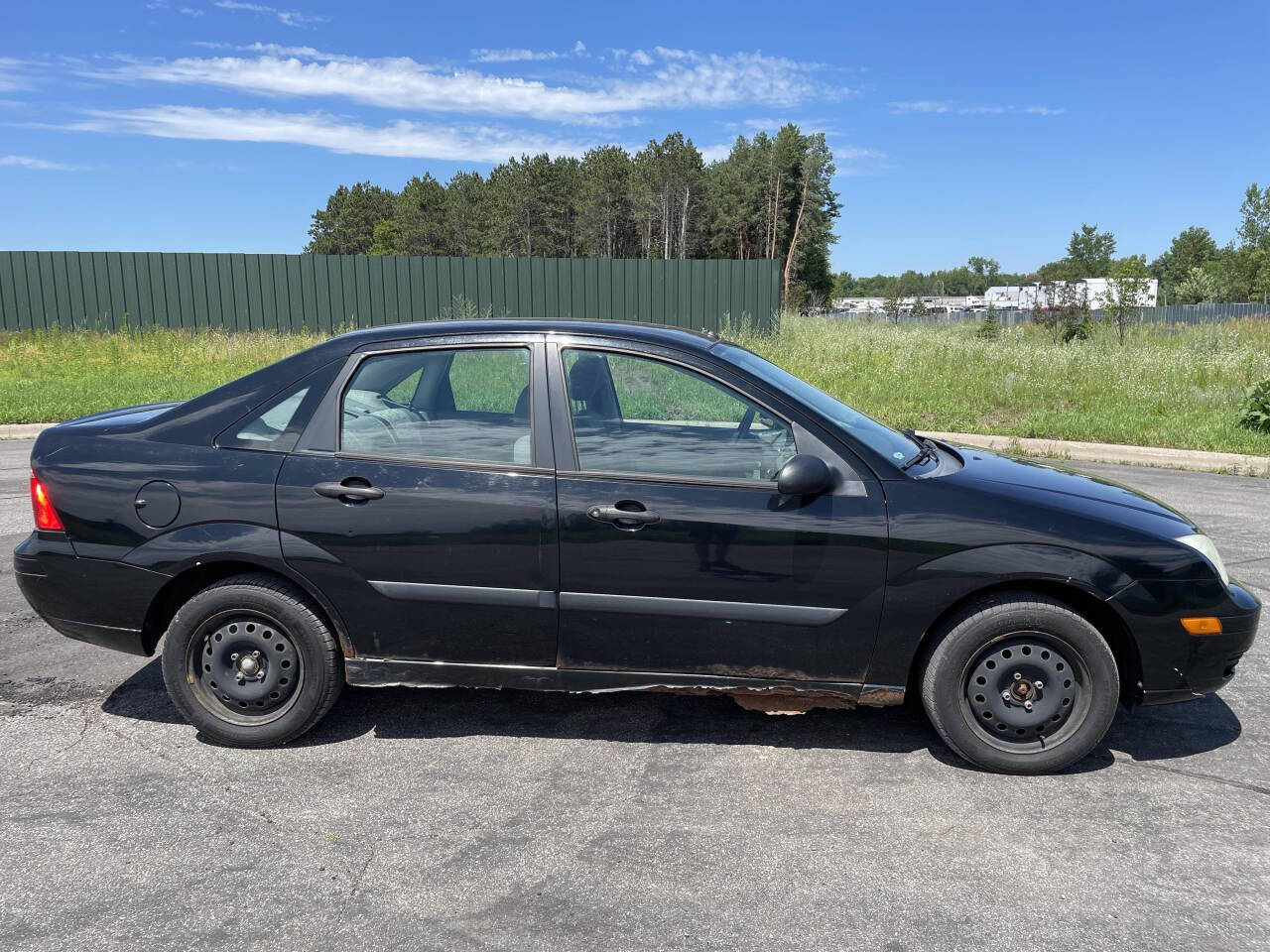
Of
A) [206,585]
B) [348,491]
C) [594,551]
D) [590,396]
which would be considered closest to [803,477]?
[594,551]

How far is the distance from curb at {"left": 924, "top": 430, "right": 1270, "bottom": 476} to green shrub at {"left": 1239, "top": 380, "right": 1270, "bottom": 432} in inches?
51.3

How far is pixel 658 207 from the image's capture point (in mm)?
76500

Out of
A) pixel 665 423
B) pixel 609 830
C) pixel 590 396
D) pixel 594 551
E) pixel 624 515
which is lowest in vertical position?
pixel 609 830

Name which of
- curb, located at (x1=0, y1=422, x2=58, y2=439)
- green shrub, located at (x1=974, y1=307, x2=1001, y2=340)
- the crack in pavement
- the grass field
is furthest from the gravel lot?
green shrub, located at (x1=974, y1=307, x2=1001, y2=340)

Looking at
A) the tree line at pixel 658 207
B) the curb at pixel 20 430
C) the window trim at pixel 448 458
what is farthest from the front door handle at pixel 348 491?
the tree line at pixel 658 207

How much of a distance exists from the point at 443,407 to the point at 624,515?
100 centimetres

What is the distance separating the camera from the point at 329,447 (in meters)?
3.81

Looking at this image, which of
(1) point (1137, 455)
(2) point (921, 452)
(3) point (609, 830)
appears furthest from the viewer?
(1) point (1137, 455)

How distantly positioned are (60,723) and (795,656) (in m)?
3.19

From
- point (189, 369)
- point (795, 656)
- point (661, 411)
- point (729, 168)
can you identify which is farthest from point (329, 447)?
point (729, 168)

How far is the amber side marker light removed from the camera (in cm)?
354

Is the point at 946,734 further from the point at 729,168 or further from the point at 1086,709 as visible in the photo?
the point at 729,168

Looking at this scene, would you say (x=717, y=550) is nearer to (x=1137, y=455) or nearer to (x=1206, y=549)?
(x=1206, y=549)

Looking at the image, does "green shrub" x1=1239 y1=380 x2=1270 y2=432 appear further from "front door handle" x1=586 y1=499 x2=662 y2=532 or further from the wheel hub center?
"front door handle" x1=586 y1=499 x2=662 y2=532
